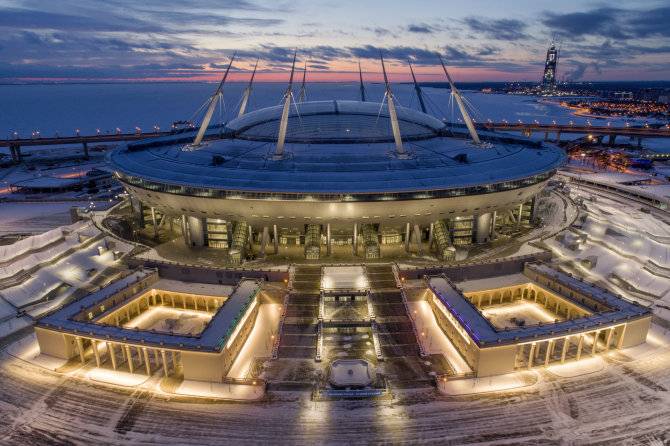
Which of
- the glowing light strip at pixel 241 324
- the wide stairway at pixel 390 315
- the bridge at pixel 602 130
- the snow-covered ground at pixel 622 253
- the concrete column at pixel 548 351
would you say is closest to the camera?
the concrete column at pixel 548 351

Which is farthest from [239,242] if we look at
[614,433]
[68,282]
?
[614,433]

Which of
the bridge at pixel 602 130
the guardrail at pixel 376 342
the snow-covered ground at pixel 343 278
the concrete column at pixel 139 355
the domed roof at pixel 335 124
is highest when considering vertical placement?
the domed roof at pixel 335 124

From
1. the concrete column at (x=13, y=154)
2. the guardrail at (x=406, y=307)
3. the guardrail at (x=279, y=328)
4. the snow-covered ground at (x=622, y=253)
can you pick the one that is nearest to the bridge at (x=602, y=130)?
the snow-covered ground at (x=622, y=253)

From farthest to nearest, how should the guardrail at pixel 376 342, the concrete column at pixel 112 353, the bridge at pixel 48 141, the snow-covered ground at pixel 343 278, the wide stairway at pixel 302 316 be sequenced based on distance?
the bridge at pixel 48 141
the snow-covered ground at pixel 343 278
the wide stairway at pixel 302 316
the concrete column at pixel 112 353
the guardrail at pixel 376 342

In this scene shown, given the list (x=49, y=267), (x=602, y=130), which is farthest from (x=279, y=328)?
(x=602, y=130)

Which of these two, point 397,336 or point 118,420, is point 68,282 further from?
point 397,336

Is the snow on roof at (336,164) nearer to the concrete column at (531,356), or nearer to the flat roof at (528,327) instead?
the flat roof at (528,327)

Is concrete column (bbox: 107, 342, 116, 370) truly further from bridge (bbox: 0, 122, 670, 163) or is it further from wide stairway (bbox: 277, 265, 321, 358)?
bridge (bbox: 0, 122, 670, 163)
